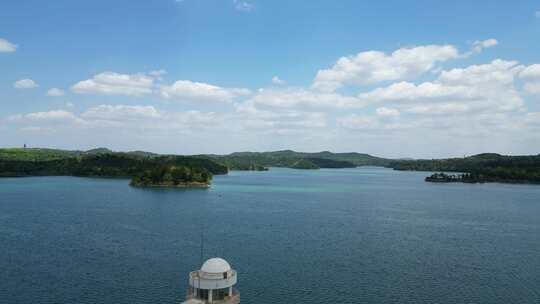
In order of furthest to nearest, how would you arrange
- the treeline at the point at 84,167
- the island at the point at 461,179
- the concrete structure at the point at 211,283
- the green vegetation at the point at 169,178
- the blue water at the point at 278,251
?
the treeline at the point at 84,167, the island at the point at 461,179, the green vegetation at the point at 169,178, the blue water at the point at 278,251, the concrete structure at the point at 211,283

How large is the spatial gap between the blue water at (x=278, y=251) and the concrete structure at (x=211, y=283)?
7323mm

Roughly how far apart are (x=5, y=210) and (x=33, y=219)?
15.5m

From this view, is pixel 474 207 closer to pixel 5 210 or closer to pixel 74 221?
pixel 74 221

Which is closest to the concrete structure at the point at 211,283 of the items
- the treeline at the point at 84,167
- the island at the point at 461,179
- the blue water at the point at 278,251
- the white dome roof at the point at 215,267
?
the white dome roof at the point at 215,267

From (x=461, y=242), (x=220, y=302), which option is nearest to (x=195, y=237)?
(x=220, y=302)

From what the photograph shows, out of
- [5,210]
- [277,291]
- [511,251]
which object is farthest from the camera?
[5,210]

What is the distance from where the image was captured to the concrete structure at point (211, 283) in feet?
78.0

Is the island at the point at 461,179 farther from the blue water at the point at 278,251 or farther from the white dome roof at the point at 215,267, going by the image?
the white dome roof at the point at 215,267

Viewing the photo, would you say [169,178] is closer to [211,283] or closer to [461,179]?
[211,283]

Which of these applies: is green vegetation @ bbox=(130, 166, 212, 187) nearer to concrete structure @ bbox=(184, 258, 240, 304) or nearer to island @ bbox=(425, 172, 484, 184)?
island @ bbox=(425, 172, 484, 184)

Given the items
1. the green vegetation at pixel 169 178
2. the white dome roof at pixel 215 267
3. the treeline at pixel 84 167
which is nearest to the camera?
the white dome roof at pixel 215 267

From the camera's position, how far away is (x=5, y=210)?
254 feet

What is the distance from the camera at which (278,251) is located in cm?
4681

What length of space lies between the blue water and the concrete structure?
7323mm
